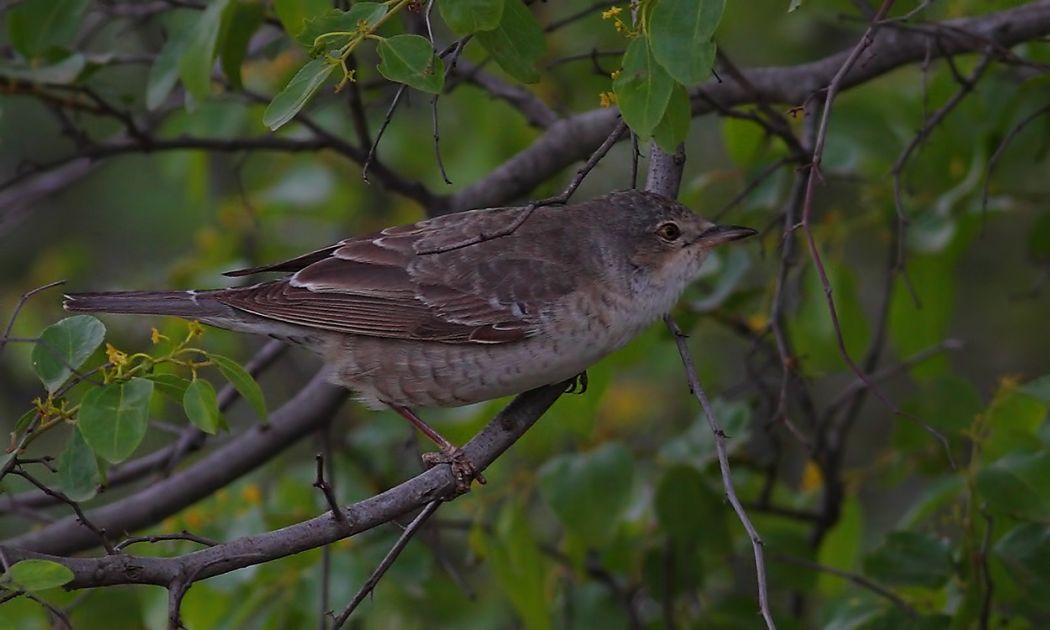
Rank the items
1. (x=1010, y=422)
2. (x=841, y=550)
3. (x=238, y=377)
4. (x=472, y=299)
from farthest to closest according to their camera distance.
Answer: (x=841, y=550)
(x=472, y=299)
(x=1010, y=422)
(x=238, y=377)

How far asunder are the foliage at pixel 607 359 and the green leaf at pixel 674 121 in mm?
12

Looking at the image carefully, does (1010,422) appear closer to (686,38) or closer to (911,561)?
(911,561)

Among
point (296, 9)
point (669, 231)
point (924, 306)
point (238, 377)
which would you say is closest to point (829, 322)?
point (924, 306)

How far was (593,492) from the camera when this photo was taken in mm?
4449

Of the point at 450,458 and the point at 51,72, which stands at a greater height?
the point at 51,72

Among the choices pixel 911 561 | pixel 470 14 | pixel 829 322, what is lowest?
pixel 911 561

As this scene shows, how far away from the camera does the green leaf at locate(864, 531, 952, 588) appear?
3.95 meters

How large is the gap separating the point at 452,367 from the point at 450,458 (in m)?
0.51

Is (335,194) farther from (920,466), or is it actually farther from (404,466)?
(920,466)

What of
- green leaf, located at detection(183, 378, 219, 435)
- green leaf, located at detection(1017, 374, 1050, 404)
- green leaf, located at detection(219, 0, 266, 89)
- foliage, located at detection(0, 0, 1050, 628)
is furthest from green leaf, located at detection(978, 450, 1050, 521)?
green leaf, located at detection(219, 0, 266, 89)

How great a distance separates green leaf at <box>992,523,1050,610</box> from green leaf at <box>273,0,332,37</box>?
8.54ft

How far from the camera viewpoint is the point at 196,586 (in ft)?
14.3

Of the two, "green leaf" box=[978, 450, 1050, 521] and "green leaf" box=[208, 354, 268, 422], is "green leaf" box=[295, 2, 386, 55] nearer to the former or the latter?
"green leaf" box=[208, 354, 268, 422]

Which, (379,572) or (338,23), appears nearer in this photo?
(338,23)
